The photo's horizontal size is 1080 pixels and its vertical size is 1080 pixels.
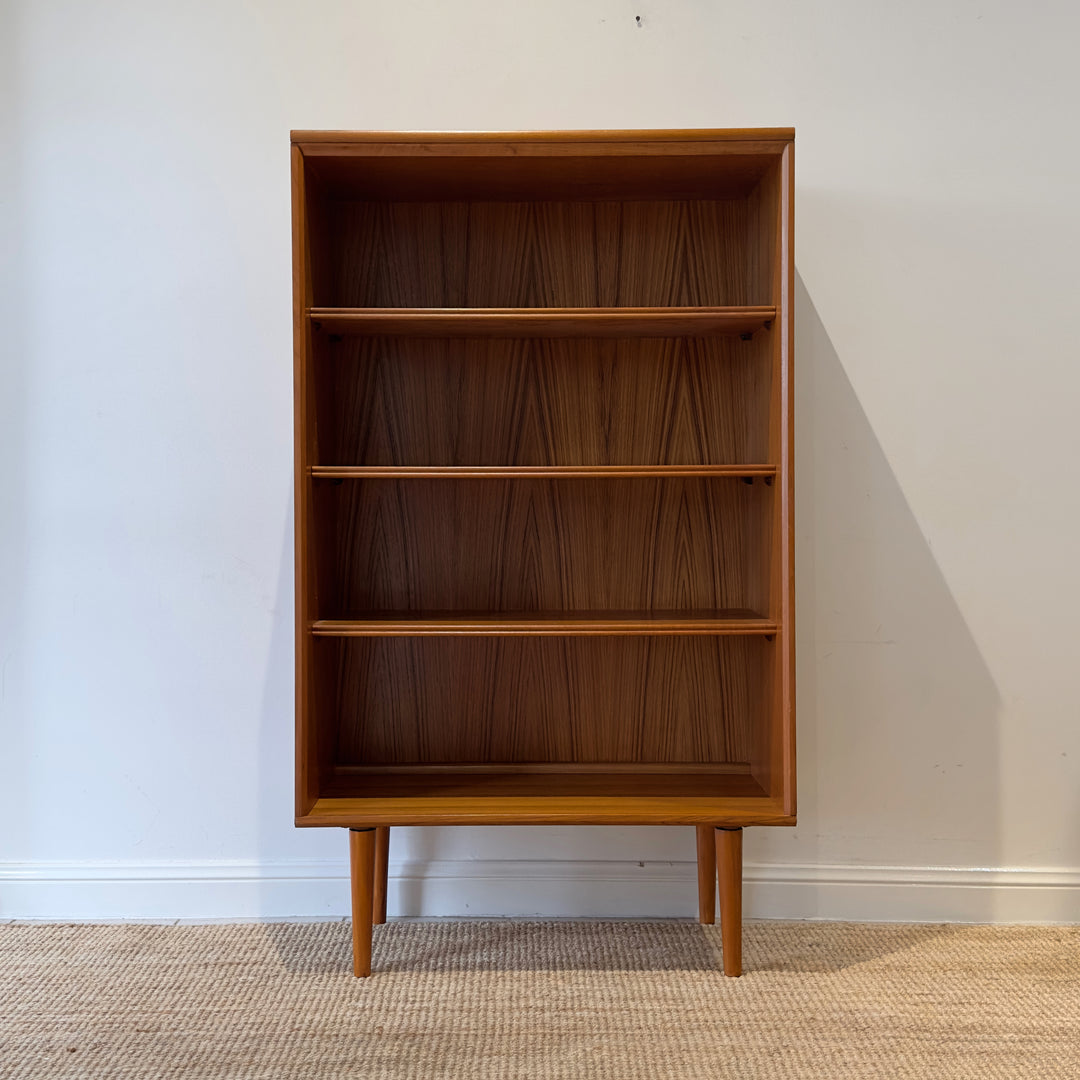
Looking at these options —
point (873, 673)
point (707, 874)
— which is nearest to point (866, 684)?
point (873, 673)

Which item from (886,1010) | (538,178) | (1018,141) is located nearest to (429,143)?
(538,178)

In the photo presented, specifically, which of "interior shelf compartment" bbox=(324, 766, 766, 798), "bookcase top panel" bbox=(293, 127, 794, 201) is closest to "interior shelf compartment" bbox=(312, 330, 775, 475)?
"bookcase top panel" bbox=(293, 127, 794, 201)

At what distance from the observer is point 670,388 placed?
5.91 feet

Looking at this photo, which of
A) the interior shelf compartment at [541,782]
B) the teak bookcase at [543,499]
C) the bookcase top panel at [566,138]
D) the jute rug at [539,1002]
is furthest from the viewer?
the teak bookcase at [543,499]

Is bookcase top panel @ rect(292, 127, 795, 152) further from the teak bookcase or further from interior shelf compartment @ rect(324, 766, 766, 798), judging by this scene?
interior shelf compartment @ rect(324, 766, 766, 798)

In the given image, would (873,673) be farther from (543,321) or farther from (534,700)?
(543,321)

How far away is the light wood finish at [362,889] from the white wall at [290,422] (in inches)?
9.4

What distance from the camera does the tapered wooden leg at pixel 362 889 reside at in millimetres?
1585

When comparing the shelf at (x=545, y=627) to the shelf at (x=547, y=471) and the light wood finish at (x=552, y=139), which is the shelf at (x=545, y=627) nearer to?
the shelf at (x=547, y=471)

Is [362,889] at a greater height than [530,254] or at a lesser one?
lesser

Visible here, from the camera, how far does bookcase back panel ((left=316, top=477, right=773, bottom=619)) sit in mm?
1810

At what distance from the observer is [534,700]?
1.82 meters

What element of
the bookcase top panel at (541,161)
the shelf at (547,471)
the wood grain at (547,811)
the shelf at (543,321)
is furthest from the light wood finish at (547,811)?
the bookcase top panel at (541,161)

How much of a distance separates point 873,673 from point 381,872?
3.45 feet
